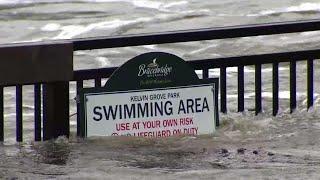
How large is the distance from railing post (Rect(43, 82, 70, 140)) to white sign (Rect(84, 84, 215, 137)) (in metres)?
0.18

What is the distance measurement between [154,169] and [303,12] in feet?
47.9

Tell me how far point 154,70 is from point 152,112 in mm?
335

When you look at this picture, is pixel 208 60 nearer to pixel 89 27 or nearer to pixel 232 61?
pixel 232 61

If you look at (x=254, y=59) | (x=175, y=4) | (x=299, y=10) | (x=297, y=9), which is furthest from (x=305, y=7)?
(x=254, y=59)

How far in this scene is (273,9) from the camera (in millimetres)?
21312

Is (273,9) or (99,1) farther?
(99,1)

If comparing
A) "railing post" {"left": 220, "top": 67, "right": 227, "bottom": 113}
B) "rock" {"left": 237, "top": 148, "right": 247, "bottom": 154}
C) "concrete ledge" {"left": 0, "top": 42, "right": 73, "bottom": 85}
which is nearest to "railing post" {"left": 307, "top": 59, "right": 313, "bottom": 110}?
"railing post" {"left": 220, "top": 67, "right": 227, "bottom": 113}

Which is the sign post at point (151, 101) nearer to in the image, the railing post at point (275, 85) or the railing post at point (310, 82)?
the railing post at point (275, 85)

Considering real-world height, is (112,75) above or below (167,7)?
below

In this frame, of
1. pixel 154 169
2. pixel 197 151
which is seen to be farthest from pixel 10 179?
pixel 197 151

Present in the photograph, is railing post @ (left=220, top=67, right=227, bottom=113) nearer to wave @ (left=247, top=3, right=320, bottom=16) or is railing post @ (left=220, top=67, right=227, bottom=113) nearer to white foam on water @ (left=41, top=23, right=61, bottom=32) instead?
white foam on water @ (left=41, top=23, right=61, bottom=32)

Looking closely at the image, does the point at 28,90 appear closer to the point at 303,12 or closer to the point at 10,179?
the point at 10,179

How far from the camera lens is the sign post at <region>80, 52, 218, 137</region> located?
23.9 ft

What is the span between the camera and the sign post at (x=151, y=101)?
23.9ft
